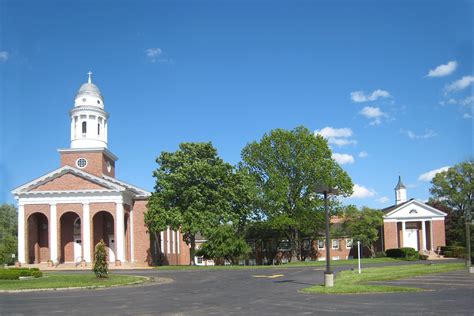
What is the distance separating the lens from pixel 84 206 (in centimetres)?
5544

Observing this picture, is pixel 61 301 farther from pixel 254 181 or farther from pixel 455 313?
pixel 254 181

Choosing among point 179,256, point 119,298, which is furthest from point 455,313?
point 179,256

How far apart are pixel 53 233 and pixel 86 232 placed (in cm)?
343

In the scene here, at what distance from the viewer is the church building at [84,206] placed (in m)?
55.2

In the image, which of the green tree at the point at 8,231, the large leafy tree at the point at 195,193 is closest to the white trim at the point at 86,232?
the large leafy tree at the point at 195,193

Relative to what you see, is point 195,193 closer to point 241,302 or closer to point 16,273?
point 16,273

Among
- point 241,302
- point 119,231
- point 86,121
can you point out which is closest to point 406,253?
point 119,231

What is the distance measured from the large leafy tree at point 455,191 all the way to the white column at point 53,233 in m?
58.3

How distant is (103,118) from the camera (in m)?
62.1

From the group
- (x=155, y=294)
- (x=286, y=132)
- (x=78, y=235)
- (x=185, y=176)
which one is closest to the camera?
(x=155, y=294)

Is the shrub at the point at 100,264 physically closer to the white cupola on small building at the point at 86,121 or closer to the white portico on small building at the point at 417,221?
the white cupola on small building at the point at 86,121

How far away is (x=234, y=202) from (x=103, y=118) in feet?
61.0

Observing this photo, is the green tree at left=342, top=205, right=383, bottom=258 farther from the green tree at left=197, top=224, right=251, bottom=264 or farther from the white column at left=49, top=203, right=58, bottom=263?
the white column at left=49, top=203, right=58, bottom=263

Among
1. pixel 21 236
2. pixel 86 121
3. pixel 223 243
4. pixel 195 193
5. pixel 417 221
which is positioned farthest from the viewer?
pixel 417 221
